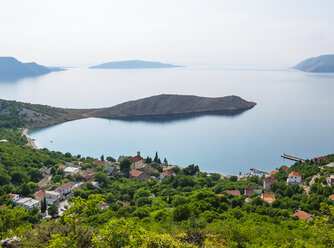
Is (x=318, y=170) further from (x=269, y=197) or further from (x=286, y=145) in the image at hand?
(x=286, y=145)

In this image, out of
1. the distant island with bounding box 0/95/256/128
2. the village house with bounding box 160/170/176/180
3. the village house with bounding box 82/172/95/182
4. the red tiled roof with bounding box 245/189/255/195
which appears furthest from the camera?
the distant island with bounding box 0/95/256/128

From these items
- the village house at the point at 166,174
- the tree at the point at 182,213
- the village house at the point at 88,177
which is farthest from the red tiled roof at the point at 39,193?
the tree at the point at 182,213

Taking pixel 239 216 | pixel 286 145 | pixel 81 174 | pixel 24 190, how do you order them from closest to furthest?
1. pixel 239 216
2. pixel 24 190
3. pixel 81 174
4. pixel 286 145

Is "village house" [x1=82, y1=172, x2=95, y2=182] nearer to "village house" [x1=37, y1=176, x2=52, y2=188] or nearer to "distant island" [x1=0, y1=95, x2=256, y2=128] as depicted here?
"village house" [x1=37, y1=176, x2=52, y2=188]

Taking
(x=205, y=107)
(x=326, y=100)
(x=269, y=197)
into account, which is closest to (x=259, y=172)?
(x=269, y=197)

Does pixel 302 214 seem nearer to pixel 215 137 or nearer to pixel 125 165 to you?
pixel 125 165

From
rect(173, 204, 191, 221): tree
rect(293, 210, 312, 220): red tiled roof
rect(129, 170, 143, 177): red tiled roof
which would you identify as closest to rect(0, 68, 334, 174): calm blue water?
rect(129, 170, 143, 177): red tiled roof

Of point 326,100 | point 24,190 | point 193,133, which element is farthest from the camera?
point 326,100
